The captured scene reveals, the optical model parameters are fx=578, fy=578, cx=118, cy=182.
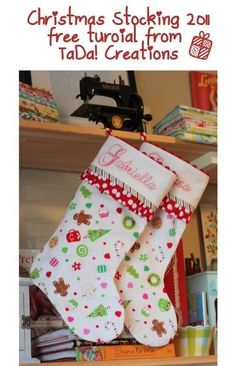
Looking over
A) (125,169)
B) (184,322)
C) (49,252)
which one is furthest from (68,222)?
(184,322)

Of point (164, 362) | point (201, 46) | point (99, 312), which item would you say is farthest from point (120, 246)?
point (201, 46)

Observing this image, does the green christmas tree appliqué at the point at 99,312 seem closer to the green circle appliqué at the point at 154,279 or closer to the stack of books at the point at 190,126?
the green circle appliqué at the point at 154,279

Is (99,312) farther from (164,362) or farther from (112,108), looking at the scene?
(112,108)

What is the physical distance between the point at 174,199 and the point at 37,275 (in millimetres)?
402

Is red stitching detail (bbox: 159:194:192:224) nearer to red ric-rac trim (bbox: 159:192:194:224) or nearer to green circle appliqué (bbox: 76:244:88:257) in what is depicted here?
red ric-rac trim (bbox: 159:192:194:224)

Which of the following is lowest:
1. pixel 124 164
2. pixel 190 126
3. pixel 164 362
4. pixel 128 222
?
pixel 164 362

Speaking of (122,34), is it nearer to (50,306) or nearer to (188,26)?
(188,26)

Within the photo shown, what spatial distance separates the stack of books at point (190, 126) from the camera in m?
1.64

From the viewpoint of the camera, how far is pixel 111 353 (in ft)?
4.43

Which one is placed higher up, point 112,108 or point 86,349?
point 112,108

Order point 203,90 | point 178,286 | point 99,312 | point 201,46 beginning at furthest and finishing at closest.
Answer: point 203,90, point 178,286, point 201,46, point 99,312

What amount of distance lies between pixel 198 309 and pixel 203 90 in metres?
0.81
